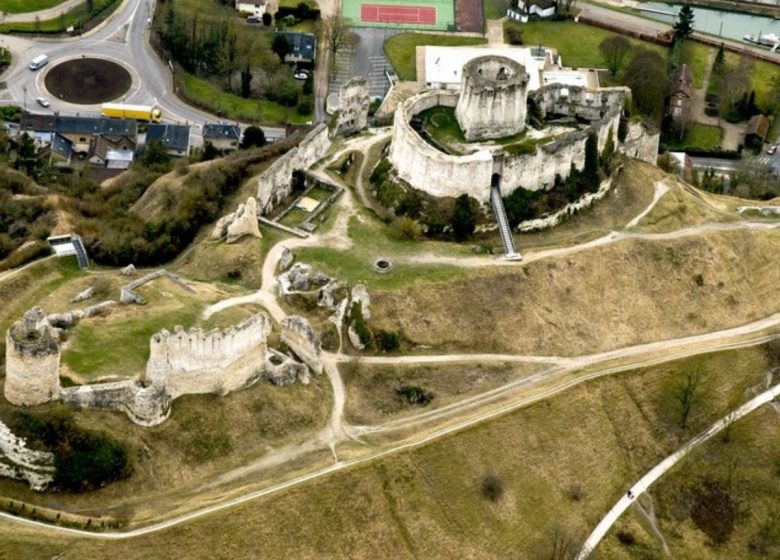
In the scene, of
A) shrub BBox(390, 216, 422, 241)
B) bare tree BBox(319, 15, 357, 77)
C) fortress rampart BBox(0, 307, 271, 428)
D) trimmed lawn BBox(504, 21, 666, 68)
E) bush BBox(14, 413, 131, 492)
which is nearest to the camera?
bush BBox(14, 413, 131, 492)

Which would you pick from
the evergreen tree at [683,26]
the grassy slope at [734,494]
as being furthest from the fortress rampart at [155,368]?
the evergreen tree at [683,26]

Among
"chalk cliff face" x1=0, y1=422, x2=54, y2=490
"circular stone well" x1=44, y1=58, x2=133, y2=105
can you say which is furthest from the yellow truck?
"chalk cliff face" x1=0, y1=422, x2=54, y2=490

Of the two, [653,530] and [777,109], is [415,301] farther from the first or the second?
[777,109]

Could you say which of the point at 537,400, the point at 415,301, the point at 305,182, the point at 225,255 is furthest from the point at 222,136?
the point at 537,400

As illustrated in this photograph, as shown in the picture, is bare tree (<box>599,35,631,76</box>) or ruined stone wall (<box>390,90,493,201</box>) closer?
ruined stone wall (<box>390,90,493,201</box>)

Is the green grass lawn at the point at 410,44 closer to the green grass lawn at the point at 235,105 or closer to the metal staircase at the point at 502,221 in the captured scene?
the green grass lawn at the point at 235,105

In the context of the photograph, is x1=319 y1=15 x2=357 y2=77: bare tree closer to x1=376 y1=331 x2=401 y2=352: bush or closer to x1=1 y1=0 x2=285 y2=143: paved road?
x1=1 y1=0 x2=285 y2=143: paved road

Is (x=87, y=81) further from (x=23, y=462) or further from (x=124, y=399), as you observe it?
(x=23, y=462)
